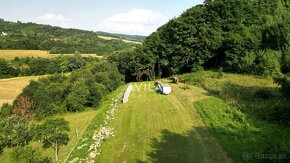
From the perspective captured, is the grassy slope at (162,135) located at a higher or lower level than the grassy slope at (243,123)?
lower

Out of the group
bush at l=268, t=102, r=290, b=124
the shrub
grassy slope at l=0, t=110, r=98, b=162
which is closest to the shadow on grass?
bush at l=268, t=102, r=290, b=124

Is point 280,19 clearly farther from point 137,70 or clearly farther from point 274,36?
point 137,70

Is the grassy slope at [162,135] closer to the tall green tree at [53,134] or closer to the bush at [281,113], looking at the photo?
the tall green tree at [53,134]

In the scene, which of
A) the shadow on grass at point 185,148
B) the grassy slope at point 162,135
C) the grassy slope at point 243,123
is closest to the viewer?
the grassy slope at point 243,123

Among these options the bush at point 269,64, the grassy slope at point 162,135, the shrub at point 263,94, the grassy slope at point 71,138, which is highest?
the bush at point 269,64

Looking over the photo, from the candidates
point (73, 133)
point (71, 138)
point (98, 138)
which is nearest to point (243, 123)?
point (98, 138)

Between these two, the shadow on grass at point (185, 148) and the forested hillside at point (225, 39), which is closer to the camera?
the shadow on grass at point (185, 148)

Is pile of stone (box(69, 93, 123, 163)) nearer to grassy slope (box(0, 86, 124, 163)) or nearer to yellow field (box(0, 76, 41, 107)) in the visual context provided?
grassy slope (box(0, 86, 124, 163))

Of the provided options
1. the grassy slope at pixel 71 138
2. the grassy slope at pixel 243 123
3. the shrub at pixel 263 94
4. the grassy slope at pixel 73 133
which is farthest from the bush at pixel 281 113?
the grassy slope at pixel 71 138
